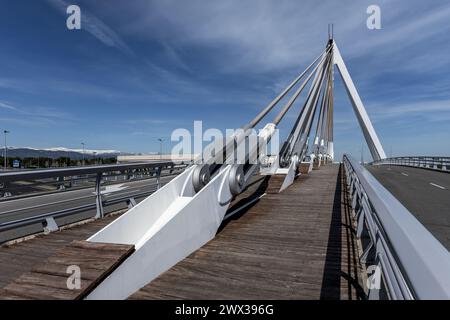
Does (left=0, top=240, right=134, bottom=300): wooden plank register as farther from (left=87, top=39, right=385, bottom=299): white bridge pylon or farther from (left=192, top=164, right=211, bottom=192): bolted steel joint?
(left=192, top=164, right=211, bottom=192): bolted steel joint

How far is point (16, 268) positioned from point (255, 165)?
20.0ft

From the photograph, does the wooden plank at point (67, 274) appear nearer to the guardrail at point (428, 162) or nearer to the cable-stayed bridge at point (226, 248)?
the cable-stayed bridge at point (226, 248)

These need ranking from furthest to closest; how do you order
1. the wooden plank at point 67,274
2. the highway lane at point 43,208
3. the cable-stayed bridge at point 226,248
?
the highway lane at point 43,208, the wooden plank at point 67,274, the cable-stayed bridge at point 226,248

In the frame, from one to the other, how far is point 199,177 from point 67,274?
358cm

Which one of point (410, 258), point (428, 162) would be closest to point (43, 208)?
point (410, 258)

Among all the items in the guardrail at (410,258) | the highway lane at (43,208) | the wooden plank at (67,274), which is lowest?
the highway lane at (43,208)

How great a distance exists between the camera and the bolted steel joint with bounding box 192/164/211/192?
258 inches

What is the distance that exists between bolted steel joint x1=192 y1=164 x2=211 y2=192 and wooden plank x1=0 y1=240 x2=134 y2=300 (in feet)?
9.68

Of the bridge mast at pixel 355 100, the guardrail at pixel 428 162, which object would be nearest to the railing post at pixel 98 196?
the guardrail at pixel 428 162

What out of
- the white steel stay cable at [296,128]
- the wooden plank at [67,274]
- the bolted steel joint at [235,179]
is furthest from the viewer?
the white steel stay cable at [296,128]

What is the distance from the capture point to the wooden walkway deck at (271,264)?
3.60 m

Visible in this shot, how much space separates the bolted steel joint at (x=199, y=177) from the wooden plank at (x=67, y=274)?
9.68 ft

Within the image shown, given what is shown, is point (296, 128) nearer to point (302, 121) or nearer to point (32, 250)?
point (302, 121)

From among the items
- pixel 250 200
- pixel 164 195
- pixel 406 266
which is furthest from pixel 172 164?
pixel 406 266
